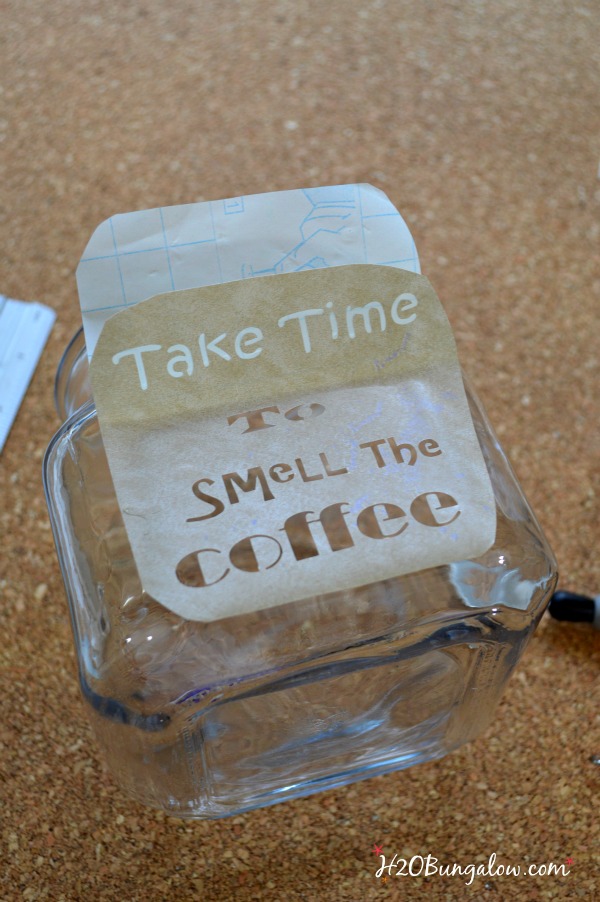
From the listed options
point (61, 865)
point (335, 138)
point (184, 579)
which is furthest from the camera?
point (335, 138)

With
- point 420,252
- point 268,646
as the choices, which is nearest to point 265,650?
point 268,646

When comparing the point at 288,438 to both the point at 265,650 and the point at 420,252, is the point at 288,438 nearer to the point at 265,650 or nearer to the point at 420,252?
the point at 265,650

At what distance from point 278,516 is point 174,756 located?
14 centimetres

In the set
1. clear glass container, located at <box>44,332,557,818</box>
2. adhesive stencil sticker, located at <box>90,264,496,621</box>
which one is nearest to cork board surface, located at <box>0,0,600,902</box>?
clear glass container, located at <box>44,332,557,818</box>

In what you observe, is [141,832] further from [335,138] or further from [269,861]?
[335,138]

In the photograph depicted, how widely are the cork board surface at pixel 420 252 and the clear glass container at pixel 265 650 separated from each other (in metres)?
0.06

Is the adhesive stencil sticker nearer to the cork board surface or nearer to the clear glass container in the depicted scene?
the clear glass container

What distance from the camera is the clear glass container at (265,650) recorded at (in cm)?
35

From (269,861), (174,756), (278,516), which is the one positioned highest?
(278,516)

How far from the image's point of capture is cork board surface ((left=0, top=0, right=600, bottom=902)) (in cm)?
45

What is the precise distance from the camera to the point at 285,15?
777 millimetres

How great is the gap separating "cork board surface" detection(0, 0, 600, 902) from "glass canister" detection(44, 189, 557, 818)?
0.20 ft

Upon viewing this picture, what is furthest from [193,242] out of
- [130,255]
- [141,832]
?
[141,832]

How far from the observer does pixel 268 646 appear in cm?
35
